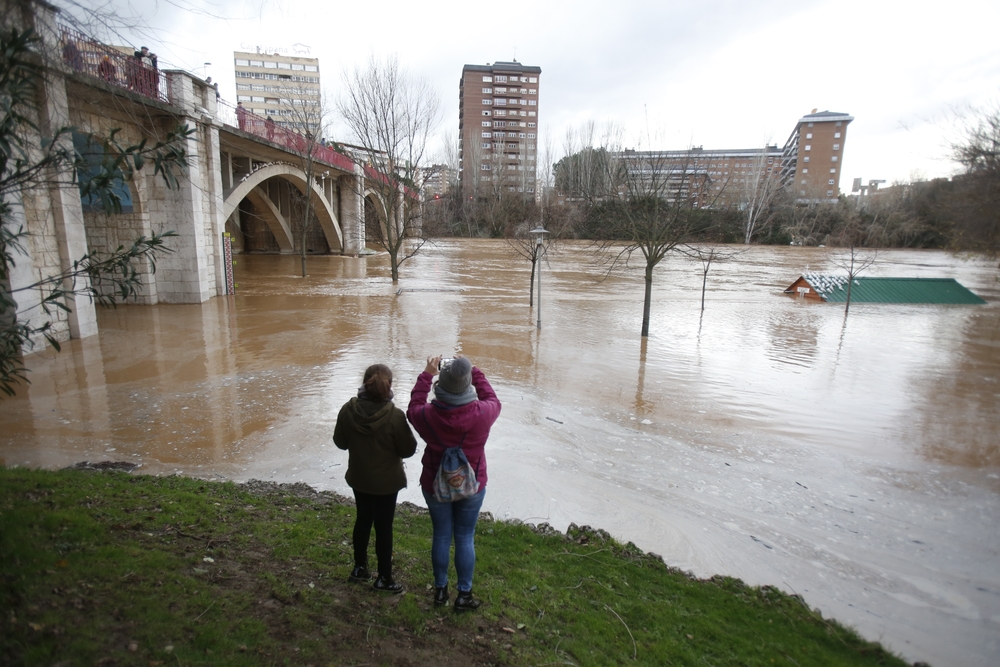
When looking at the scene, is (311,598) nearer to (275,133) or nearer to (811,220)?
(275,133)

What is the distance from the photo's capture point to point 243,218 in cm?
4047

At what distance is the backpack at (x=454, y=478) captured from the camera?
3.14m

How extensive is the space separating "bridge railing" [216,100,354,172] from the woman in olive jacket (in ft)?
65.5

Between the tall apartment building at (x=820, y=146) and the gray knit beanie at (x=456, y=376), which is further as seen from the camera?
the tall apartment building at (x=820, y=146)

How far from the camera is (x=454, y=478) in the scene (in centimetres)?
313

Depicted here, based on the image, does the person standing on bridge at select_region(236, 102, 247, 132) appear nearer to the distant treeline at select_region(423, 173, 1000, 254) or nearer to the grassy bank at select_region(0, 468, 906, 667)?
the grassy bank at select_region(0, 468, 906, 667)

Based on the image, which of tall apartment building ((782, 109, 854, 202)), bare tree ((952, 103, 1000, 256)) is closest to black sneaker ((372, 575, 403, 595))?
bare tree ((952, 103, 1000, 256))

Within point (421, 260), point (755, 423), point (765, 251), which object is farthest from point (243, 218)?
point (765, 251)

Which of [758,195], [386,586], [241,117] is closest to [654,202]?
[386,586]

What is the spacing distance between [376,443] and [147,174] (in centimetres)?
1491

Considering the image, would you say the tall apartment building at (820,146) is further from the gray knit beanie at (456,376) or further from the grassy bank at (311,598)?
the gray knit beanie at (456,376)

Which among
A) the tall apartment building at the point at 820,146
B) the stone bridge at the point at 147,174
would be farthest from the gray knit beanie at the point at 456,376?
the tall apartment building at the point at 820,146

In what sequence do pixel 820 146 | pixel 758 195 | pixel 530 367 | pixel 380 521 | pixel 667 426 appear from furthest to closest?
pixel 820 146 → pixel 758 195 → pixel 530 367 → pixel 667 426 → pixel 380 521

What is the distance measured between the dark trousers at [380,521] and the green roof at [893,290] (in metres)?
26.4
